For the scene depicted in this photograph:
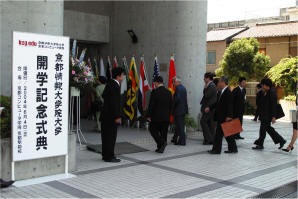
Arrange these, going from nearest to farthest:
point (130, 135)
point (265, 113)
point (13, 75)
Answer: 1. point (13, 75)
2. point (265, 113)
3. point (130, 135)

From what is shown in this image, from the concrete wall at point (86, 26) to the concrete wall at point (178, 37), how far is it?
174 centimetres

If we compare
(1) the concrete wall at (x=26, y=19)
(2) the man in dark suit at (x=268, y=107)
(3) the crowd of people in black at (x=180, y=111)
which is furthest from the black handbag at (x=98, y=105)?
(2) the man in dark suit at (x=268, y=107)

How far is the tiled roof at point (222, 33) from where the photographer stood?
36375mm

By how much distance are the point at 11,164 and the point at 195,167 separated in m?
3.44

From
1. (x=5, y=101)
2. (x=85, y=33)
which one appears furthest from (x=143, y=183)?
(x=85, y=33)

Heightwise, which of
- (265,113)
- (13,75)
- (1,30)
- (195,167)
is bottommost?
(195,167)

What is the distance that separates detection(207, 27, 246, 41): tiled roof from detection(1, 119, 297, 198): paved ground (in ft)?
94.5

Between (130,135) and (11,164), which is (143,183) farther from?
(130,135)

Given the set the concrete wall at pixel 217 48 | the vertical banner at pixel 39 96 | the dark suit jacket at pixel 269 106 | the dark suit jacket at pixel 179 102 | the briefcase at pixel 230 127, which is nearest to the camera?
the vertical banner at pixel 39 96

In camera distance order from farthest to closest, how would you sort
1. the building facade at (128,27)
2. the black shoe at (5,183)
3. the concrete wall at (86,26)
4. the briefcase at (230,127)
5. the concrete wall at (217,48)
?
the concrete wall at (217,48) → the concrete wall at (86,26) → the building facade at (128,27) → the briefcase at (230,127) → the black shoe at (5,183)

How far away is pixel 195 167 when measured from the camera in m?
6.92

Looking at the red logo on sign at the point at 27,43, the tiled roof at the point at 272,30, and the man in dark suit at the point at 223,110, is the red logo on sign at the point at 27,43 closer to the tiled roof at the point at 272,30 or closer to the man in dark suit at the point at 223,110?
the man in dark suit at the point at 223,110

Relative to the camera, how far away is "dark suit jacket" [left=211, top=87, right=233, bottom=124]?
26.4ft

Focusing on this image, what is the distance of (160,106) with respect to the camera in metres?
8.12
